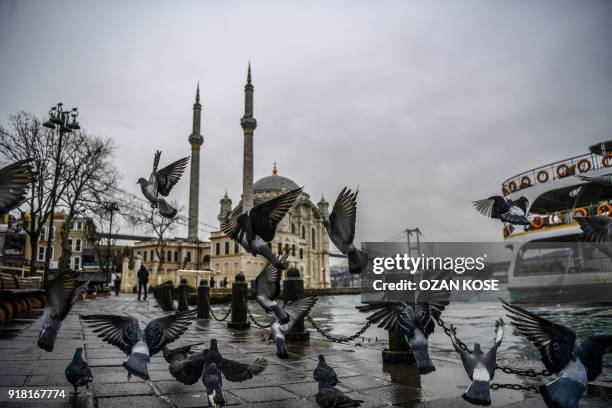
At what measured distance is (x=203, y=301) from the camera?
11.6 meters

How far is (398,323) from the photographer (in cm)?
338

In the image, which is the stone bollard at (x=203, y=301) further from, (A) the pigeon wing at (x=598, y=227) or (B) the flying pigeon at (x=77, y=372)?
(A) the pigeon wing at (x=598, y=227)

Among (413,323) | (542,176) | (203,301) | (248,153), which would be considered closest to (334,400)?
(413,323)

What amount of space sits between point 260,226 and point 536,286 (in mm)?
21008

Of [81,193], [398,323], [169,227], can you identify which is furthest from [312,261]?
[398,323]

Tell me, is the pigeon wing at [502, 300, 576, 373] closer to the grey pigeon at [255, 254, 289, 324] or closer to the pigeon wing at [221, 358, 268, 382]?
the pigeon wing at [221, 358, 268, 382]

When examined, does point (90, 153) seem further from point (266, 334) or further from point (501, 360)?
point (501, 360)

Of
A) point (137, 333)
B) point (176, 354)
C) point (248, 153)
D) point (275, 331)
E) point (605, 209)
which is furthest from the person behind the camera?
point (248, 153)

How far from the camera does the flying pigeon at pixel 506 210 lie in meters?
4.37

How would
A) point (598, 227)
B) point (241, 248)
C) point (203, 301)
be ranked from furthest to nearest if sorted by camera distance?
point (241, 248) → point (203, 301) → point (598, 227)

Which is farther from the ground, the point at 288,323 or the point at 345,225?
the point at 345,225

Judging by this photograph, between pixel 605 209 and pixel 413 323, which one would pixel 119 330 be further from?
pixel 605 209

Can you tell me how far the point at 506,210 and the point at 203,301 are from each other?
924 centimetres

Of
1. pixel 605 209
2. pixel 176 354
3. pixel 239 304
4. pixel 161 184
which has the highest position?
pixel 605 209
